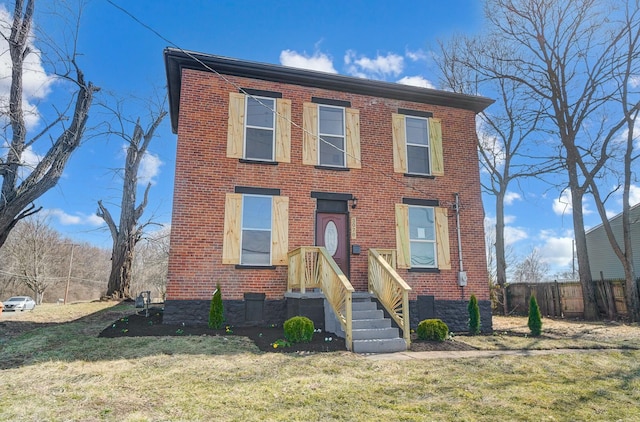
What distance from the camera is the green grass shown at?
407 centimetres

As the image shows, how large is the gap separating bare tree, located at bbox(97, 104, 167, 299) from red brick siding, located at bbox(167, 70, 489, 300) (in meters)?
8.79

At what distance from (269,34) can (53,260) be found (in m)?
44.7

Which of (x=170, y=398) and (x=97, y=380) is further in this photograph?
(x=97, y=380)

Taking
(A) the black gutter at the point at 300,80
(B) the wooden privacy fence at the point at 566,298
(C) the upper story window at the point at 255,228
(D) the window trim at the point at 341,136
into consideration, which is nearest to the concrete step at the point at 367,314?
(C) the upper story window at the point at 255,228

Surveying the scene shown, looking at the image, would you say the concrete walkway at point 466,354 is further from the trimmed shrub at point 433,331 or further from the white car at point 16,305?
the white car at point 16,305

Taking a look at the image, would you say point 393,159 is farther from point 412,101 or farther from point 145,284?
point 145,284

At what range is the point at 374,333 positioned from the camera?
25.7 ft

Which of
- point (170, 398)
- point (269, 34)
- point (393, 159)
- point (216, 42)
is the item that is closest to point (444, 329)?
point (393, 159)

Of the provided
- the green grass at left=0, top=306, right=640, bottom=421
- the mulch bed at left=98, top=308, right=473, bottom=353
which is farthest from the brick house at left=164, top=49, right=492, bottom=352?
the green grass at left=0, top=306, right=640, bottom=421

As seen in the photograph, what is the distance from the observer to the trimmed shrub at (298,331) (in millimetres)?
7418

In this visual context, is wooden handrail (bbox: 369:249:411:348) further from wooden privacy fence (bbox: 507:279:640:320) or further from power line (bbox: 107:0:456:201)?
wooden privacy fence (bbox: 507:279:640:320)

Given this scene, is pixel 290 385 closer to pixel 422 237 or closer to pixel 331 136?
pixel 422 237

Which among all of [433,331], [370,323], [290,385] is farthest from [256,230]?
[290,385]

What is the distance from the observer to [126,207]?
63.1ft
